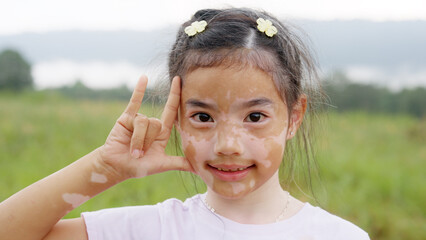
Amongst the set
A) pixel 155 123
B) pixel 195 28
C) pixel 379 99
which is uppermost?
pixel 195 28

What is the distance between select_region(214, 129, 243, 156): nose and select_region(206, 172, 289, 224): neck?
→ 0.73 ft

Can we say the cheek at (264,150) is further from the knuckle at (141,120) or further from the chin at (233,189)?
the knuckle at (141,120)

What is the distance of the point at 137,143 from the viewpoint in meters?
1.50

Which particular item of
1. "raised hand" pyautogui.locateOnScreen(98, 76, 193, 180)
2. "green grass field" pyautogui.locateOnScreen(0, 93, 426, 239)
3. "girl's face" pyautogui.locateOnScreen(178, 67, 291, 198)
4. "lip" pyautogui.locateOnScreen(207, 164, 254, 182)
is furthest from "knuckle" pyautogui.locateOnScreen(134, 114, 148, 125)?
"green grass field" pyautogui.locateOnScreen(0, 93, 426, 239)

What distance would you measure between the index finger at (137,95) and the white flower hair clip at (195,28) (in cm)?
24

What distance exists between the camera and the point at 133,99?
151 centimetres

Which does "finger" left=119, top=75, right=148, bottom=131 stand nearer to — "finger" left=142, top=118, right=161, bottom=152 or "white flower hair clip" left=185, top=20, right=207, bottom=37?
"finger" left=142, top=118, right=161, bottom=152

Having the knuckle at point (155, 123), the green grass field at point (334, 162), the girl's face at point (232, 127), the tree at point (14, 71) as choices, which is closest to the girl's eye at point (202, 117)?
the girl's face at point (232, 127)

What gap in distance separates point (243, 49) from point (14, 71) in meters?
5.40

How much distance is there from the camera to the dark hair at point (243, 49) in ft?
5.04

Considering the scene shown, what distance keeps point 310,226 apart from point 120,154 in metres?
0.65

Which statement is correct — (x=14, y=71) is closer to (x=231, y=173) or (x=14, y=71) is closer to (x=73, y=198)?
(x=73, y=198)

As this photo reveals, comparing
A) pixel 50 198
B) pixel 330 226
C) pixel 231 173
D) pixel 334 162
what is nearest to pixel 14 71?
pixel 334 162

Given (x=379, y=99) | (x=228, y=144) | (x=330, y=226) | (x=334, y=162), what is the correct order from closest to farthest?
(x=228, y=144), (x=330, y=226), (x=334, y=162), (x=379, y=99)
